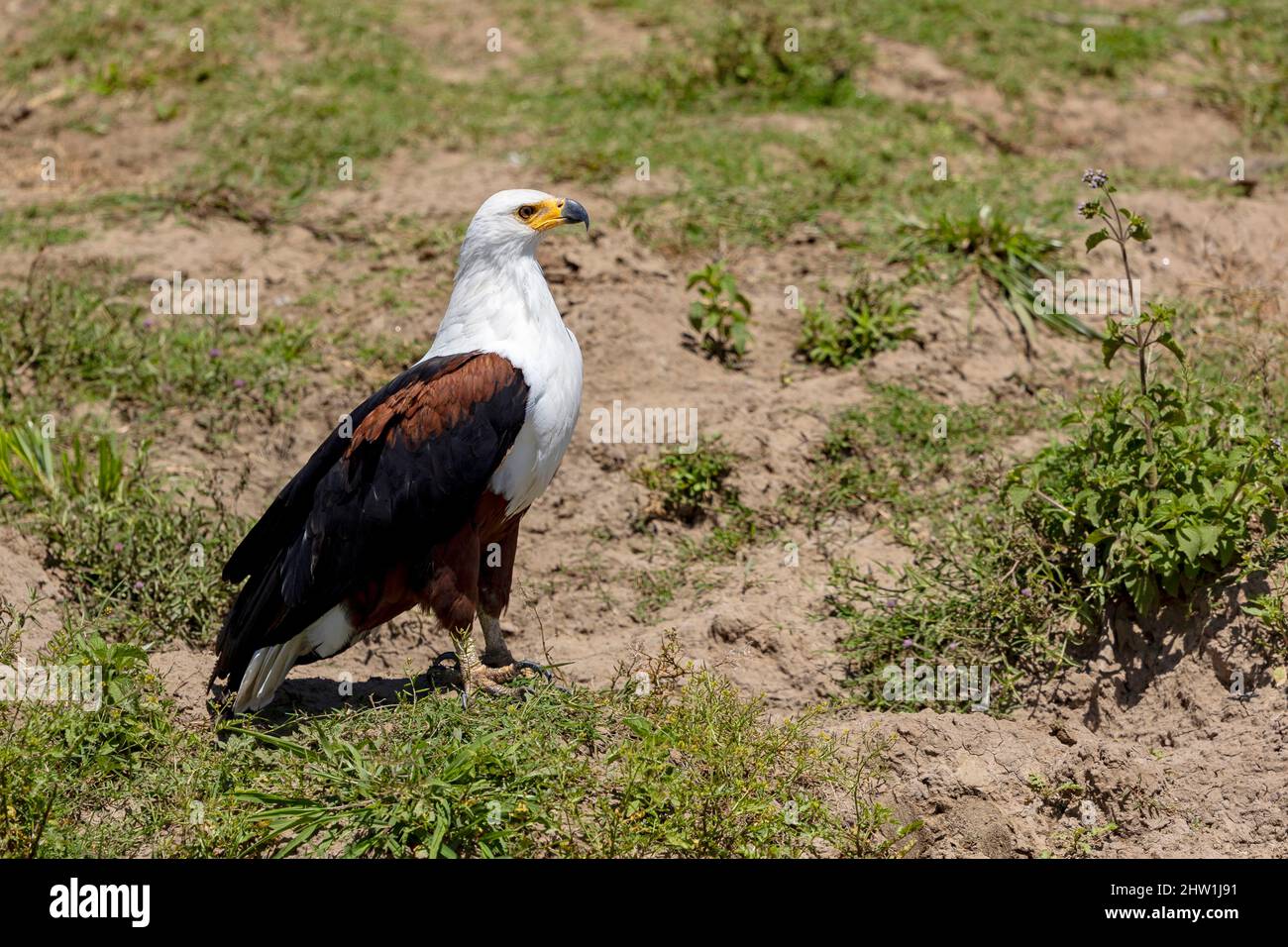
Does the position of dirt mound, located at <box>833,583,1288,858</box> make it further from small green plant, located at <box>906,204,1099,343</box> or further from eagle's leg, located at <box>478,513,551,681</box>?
small green plant, located at <box>906,204,1099,343</box>

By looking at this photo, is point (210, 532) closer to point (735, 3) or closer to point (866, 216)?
point (866, 216)

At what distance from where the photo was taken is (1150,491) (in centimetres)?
498

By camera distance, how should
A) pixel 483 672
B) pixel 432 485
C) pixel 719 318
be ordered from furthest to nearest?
1. pixel 719 318
2. pixel 483 672
3. pixel 432 485

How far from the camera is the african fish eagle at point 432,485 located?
4.88m

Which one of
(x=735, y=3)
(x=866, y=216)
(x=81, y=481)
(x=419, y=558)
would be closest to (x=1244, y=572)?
(x=419, y=558)

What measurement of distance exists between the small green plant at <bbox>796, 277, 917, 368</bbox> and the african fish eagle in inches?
84.1

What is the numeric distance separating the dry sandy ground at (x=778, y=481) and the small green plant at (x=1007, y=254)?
0.51ft

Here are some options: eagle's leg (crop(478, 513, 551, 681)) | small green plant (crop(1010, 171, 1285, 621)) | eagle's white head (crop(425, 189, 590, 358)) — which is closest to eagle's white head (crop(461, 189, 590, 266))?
eagle's white head (crop(425, 189, 590, 358))

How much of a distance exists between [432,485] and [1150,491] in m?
2.56

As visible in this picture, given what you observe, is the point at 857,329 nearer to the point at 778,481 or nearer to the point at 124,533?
the point at 778,481

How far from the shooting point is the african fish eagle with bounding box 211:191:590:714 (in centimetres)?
488

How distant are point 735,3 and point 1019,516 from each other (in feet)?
18.3

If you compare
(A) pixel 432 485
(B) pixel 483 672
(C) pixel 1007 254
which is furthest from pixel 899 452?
(A) pixel 432 485

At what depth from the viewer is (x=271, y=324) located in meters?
7.30
